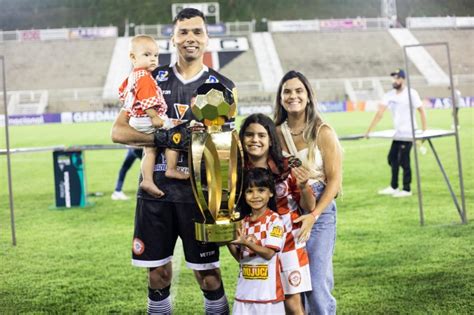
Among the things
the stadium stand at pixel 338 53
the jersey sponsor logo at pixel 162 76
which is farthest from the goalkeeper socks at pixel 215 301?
the stadium stand at pixel 338 53

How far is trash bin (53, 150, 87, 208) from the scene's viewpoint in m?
6.49

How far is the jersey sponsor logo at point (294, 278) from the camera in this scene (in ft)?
7.47

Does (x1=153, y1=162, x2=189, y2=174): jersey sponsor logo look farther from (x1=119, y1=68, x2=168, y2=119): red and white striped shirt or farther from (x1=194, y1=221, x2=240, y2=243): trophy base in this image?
(x1=194, y1=221, x2=240, y2=243): trophy base

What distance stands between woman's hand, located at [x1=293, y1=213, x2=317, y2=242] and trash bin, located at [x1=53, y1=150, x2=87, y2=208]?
4.48 m

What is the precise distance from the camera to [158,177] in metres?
2.36

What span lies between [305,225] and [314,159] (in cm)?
24

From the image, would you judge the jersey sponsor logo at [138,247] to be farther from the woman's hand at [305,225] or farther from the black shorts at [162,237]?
the woman's hand at [305,225]

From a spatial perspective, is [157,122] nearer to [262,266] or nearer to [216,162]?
[216,162]

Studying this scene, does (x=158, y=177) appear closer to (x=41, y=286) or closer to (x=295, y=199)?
(x=295, y=199)

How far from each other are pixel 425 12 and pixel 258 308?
330 cm

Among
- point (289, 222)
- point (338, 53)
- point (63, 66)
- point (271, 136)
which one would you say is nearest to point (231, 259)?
point (289, 222)

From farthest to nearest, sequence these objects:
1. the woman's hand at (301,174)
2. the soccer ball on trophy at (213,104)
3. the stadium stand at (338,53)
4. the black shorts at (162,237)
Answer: the stadium stand at (338,53), the black shorts at (162,237), the woman's hand at (301,174), the soccer ball on trophy at (213,104)

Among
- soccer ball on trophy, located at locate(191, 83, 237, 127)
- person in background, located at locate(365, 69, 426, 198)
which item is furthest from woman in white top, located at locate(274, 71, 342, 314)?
person in background, located at locate(365, 69, 426, 198)

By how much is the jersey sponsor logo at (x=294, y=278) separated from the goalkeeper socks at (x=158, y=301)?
0.48m
